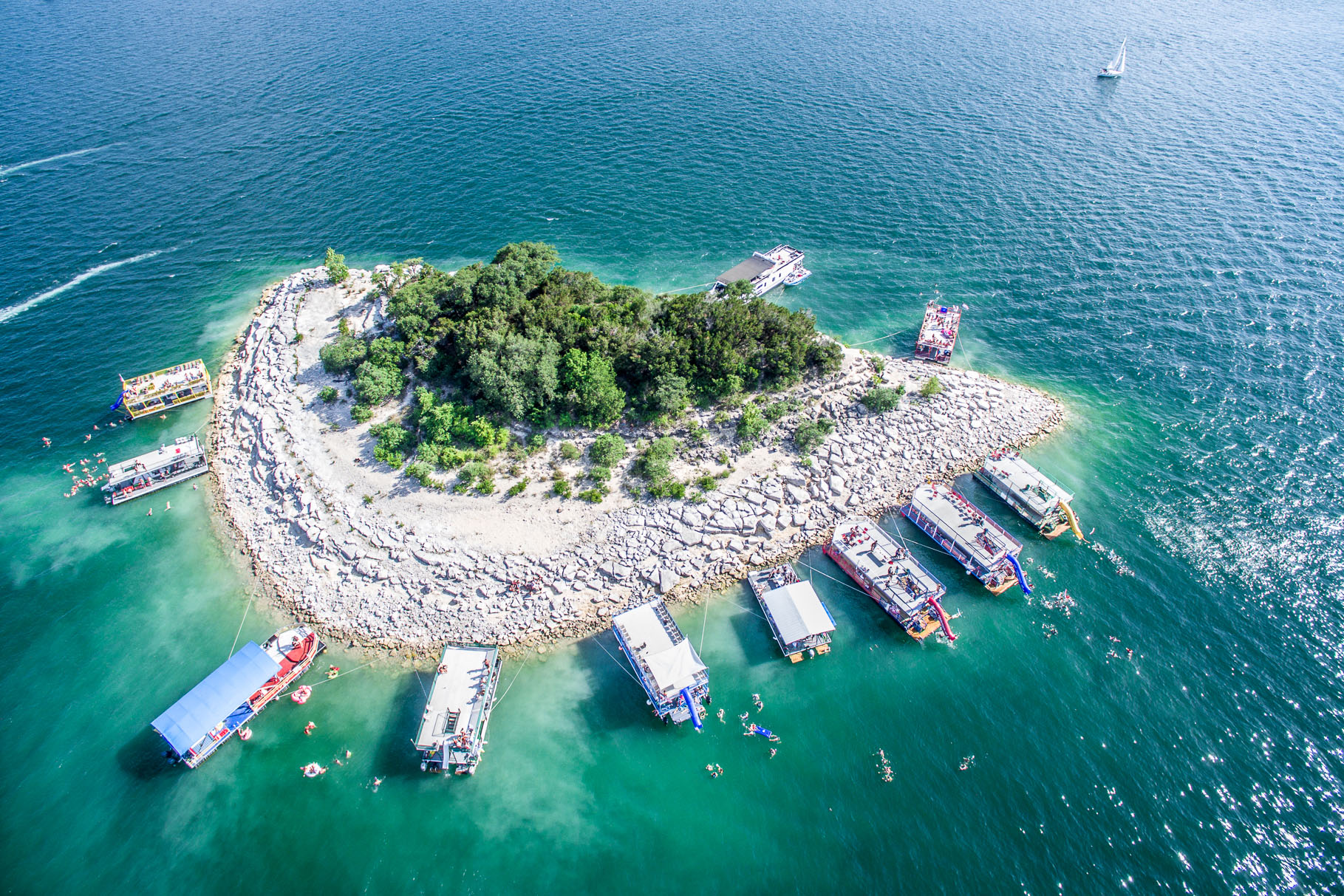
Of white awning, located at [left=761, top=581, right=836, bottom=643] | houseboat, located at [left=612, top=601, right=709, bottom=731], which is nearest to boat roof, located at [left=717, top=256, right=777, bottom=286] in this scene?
white awning, located at [left=761, top=581, right=836, bottom=643]

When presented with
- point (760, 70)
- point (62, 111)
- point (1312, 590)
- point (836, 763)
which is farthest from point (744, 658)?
point (62, 111)

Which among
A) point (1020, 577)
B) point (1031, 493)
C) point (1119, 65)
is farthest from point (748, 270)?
point (1119, 65)

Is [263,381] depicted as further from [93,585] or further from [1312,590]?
[1312,590]

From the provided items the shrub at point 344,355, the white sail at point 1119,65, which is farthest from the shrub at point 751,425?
the white sail at point 1119,65

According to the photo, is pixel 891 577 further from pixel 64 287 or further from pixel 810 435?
pixel 64 287

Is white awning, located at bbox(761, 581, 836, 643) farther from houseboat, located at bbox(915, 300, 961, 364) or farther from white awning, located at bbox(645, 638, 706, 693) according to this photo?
houseboat, located at bbox(915, 300, 961, 364)
